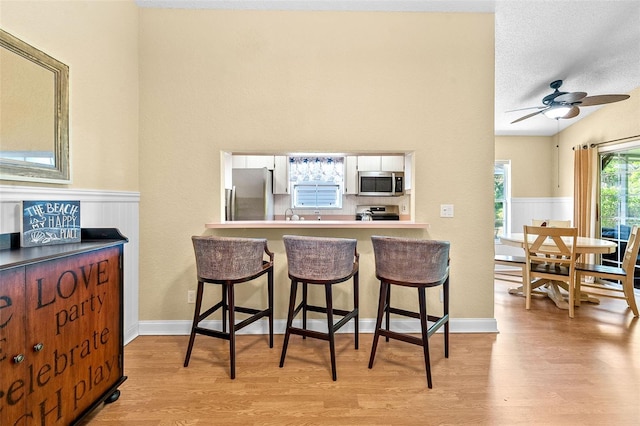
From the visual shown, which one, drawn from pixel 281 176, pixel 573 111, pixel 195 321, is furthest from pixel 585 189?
pixel 195 321

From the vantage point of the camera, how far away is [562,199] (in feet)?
17.9

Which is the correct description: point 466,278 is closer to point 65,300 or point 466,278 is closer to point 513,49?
point 513,49

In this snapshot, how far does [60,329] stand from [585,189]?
250 inches

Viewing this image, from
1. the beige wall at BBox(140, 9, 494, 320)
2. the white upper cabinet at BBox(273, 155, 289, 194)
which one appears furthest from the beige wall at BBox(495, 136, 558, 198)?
the white upper cabinet at BBox(273, 155, 289, 194)

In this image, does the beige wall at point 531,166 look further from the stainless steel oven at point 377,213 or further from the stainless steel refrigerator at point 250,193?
the stainless steel refrigerator at point 250,193

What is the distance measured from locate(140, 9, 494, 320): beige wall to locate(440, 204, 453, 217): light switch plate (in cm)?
5

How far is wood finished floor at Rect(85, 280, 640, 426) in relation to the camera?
5.56ft

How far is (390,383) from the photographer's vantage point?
1.99 m

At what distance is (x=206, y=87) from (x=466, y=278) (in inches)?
116

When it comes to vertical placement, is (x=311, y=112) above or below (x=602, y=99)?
below

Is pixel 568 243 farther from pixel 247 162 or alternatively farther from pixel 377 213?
pixel 247 162

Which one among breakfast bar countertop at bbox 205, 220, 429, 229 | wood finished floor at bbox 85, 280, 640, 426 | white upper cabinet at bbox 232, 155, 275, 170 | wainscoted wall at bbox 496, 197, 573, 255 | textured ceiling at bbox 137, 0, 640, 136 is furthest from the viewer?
wainscoted wall at bbox 496, 197, 573, 255

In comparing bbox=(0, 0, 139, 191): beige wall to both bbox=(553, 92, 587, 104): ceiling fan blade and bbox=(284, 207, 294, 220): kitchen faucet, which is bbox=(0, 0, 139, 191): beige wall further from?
bbox=(553, 92, 587, 104): ceiling fan blade

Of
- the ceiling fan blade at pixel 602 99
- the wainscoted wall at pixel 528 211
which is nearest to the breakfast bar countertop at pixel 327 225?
the ceiling fan blade at pixel 602 99
